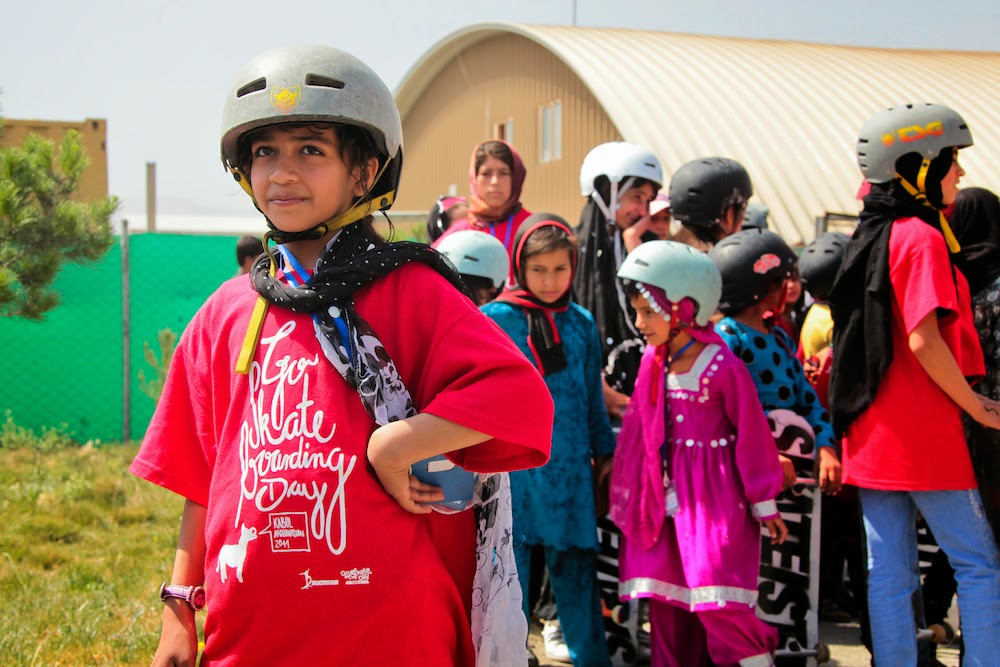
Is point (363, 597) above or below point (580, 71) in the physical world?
below

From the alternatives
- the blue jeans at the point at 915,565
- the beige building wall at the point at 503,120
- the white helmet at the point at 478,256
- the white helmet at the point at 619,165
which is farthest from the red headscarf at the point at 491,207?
the beige building wall at the point at 503,120

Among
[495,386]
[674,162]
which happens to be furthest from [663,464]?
[674,162]

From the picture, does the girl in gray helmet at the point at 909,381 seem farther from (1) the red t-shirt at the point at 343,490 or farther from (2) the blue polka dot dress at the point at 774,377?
(1) the red t-shirt at the point at 343,490

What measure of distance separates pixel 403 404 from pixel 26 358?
9.33 metres

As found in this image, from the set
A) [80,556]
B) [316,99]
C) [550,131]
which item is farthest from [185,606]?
[550,131]

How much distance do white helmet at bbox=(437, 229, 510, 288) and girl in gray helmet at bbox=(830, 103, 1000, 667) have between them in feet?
4.98

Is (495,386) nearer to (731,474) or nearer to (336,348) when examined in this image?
(336,348)

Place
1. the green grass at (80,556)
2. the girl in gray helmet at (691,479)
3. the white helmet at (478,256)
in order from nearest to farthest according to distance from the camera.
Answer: the girl in gray helmet at (691,479) < the green grass at (80,556) < the white helmet at (478,256)

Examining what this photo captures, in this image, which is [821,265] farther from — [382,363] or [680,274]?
[382,363]

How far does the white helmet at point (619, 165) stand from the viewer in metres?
5.18

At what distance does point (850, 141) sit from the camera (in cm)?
1950

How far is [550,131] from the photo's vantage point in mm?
23234

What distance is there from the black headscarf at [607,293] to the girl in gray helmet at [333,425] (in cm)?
286

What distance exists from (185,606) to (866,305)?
2.86 metres
